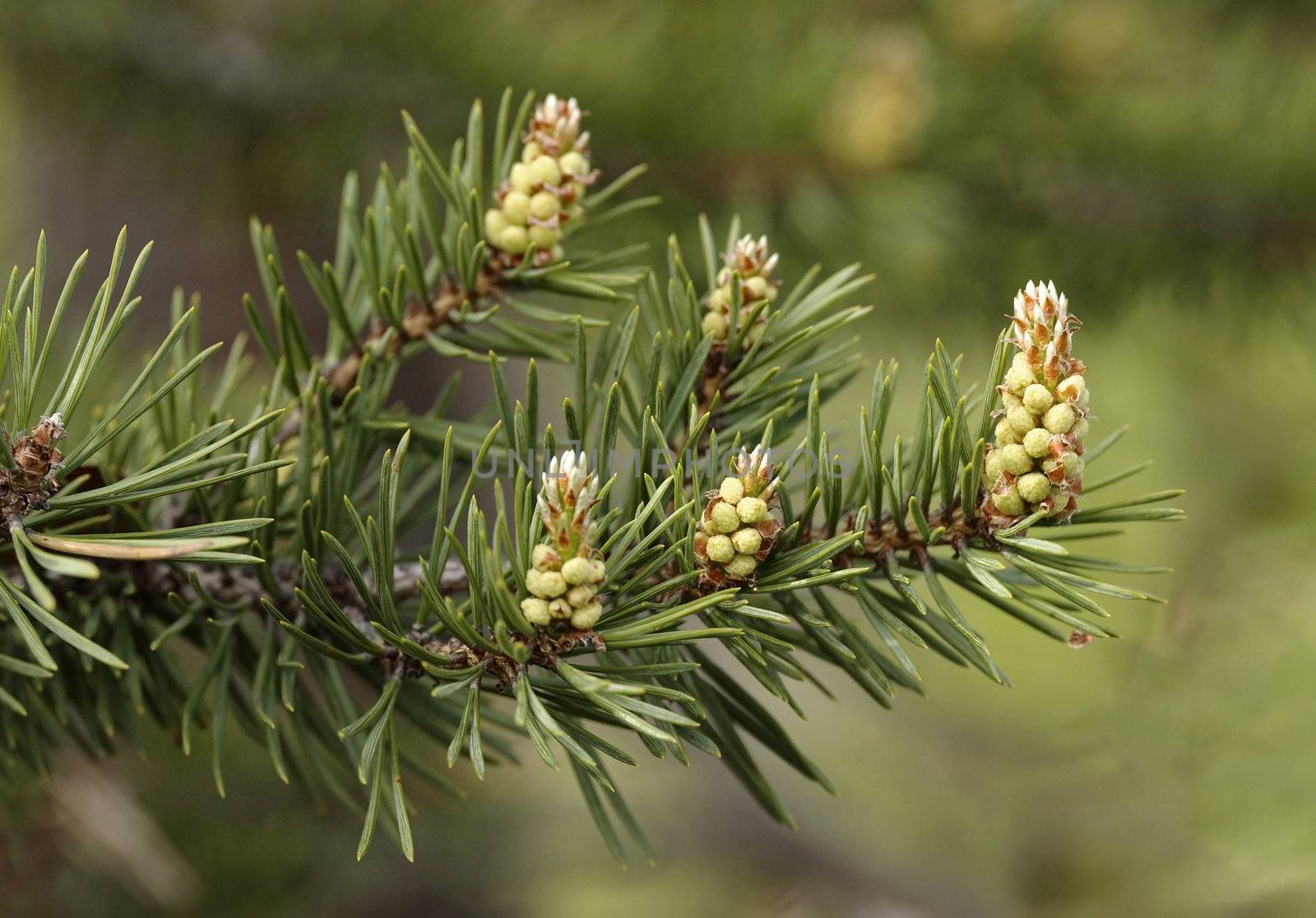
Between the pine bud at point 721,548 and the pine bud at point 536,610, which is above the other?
the pine bud at point 721,548

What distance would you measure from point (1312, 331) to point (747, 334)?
2.66 ft

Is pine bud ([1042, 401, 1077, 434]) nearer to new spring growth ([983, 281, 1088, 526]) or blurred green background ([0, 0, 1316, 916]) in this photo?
new spring growth ([983, 281, 1088, 526])

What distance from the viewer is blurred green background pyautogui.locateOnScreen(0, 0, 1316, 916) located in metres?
0.79

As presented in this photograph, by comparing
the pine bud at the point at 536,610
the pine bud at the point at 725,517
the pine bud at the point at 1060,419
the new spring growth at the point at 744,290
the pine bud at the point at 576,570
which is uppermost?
the new spring growth at the point at 744,290

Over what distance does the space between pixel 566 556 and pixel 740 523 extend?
6cm

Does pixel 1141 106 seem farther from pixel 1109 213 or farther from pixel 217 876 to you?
pixel 217 876

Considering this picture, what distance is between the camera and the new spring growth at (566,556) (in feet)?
0.99

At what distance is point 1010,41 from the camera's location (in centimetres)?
105

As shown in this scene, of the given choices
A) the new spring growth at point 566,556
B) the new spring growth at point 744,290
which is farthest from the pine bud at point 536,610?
the new spring growth at point 744,290

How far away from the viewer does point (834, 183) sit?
0.90 m

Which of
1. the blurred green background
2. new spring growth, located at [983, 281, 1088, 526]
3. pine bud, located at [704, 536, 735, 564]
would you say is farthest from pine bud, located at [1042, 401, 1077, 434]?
the blurred green background

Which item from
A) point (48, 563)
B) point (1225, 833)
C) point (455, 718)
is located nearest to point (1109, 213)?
point (1225, 833)

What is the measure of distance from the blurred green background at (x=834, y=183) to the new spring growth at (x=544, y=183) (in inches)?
16.8

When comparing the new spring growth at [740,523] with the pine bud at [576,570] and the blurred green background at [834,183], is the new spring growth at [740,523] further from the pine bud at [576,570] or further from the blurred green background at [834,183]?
the blurred green background at [834,183]
